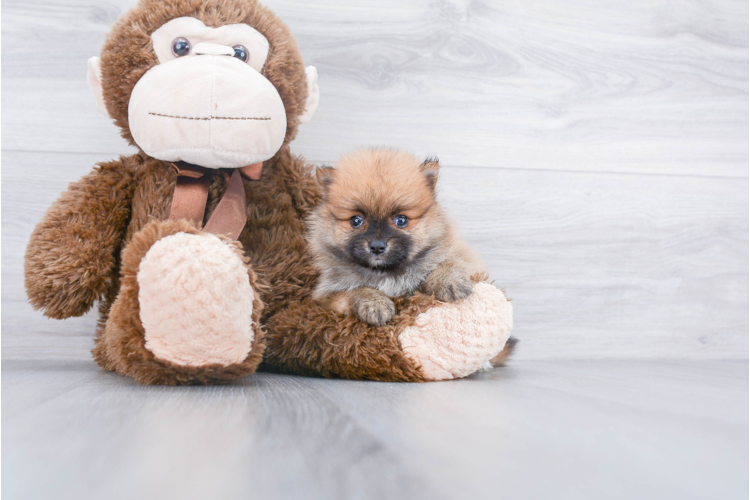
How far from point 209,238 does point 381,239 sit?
31 centimetres

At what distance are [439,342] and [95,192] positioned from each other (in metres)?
0.71

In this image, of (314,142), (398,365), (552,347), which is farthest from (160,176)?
(552,347)

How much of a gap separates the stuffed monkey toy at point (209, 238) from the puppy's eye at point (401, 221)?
0.14 meters

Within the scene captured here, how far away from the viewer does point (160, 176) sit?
1054mm

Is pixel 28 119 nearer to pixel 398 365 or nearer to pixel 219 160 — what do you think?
pixel 219 160

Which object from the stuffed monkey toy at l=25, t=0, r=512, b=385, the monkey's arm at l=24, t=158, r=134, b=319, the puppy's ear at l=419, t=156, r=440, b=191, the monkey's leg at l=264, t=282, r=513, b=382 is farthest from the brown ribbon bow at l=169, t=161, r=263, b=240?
the puppy's ear at l=419, t=156, r=440, b=191

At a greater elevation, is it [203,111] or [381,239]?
[203,111]

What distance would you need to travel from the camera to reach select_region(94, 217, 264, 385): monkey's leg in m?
0.74

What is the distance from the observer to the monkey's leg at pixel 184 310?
0.74 m

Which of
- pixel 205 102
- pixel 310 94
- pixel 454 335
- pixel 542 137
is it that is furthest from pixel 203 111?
pixel 542 137

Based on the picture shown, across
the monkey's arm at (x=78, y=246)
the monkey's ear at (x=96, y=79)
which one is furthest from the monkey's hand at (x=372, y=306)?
the monkey's ear at (x=96, y=79)

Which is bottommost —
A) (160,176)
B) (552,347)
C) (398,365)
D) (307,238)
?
(552,347)

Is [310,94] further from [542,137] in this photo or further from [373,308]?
[542,137]

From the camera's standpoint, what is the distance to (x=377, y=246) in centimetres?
95
